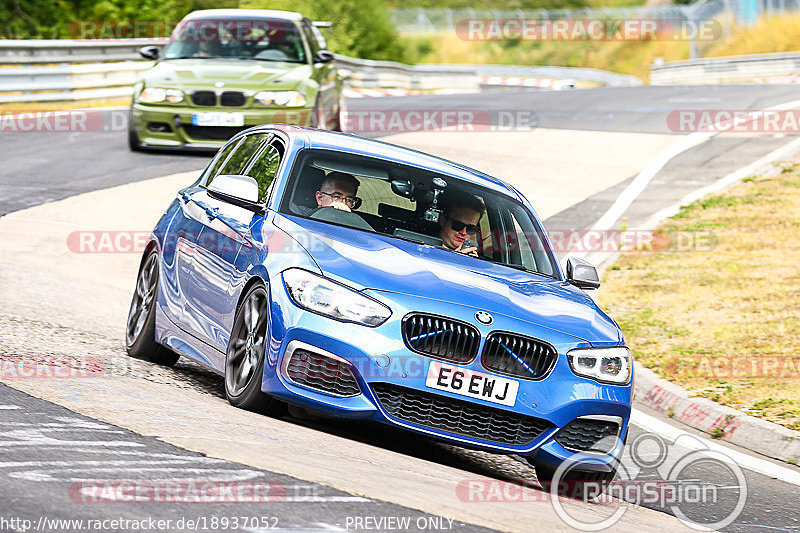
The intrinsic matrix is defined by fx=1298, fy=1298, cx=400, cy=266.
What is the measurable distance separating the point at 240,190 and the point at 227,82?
10.0m

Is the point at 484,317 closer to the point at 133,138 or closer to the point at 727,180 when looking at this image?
the point at 133,138

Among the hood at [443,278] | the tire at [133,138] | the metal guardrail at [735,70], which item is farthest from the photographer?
the metal guardrail at [735,70]

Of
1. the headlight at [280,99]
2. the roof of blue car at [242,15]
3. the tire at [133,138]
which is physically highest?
the roof of blue car at [242,15]

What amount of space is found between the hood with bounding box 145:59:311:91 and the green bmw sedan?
0.01m

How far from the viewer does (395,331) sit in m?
6.22

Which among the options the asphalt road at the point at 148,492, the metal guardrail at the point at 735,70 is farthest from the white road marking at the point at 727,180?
the metal guardrail at the point at 735,70

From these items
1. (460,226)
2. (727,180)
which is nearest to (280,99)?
(727,180)

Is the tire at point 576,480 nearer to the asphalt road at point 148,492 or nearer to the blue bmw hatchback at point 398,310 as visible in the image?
the blue bmw hatchback at point 398,310

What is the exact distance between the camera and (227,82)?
675 inches

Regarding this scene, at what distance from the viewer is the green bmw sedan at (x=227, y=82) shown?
17141mm

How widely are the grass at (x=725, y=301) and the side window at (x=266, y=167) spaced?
144 inches

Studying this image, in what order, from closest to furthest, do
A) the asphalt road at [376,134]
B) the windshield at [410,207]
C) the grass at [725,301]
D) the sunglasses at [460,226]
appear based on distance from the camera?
the asphalt road at [376,134]
the windshield at [410,207]
the sunglasses at [460,226]
the grass at [725,301]

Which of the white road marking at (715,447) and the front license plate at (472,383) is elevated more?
the front license plate at (472,383)

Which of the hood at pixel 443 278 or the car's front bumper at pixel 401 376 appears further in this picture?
the hood at pixel 443 278
